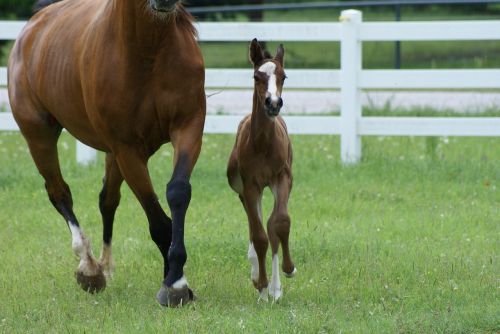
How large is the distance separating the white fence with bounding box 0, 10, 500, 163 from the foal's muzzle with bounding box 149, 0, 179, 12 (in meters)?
5.25

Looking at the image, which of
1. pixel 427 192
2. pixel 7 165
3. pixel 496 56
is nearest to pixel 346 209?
pixel 427 192

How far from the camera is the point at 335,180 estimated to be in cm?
1015

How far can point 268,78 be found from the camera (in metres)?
6.10

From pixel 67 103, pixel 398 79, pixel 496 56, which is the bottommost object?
pixel 496 56

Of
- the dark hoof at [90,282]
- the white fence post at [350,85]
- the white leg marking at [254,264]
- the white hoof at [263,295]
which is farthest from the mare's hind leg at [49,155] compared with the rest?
the white fence post at [350,85]

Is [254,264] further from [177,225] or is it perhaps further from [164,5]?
[164,5]

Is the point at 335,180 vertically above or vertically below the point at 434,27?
below

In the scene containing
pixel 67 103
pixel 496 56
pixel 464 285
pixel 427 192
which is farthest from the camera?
pixel 496 56

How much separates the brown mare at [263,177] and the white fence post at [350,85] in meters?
4.44

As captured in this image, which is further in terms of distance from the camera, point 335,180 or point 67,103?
point 335,180

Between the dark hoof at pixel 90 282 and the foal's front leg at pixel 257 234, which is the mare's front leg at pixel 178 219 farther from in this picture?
the dark hoof at pixel 90 282

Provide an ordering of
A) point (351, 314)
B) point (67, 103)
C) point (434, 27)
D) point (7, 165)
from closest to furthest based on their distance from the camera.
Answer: point (351, 314) → point (67, 103) → point (434, 27) → point (7, 165)

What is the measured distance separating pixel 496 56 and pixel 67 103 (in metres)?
14.8

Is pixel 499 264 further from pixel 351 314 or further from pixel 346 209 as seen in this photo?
pixel 346 209
